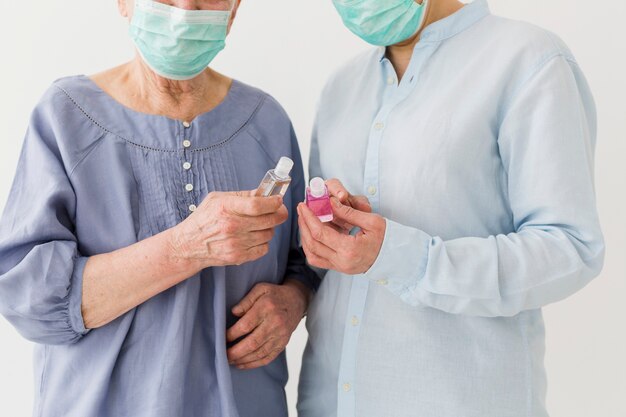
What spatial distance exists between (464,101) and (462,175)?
135mm

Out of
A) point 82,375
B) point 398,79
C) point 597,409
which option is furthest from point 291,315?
point 597,409

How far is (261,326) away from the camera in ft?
4.99

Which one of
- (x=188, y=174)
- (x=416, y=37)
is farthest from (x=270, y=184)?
(x=416, y=37)

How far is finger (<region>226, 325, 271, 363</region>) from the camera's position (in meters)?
1.49

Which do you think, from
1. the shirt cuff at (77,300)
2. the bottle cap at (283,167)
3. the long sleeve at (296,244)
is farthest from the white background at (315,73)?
the bottle cap at (283,167)

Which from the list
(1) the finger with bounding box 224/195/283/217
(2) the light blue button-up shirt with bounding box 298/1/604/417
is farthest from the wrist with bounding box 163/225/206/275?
(2) the light blue button-up shirt with bounding box 298/1/604/417

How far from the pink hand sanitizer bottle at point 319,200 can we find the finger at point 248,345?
0.33m

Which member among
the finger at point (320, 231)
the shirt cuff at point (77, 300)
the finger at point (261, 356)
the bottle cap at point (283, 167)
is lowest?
the finger at point (261, 356)

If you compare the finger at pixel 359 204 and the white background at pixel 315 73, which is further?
the white background at pixel 315 73

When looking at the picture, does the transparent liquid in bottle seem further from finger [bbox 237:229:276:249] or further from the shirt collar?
Answer: the shirt collar

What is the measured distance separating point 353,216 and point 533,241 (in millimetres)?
308

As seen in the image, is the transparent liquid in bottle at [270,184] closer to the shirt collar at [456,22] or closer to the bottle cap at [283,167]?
the bottle cap at [283,167]

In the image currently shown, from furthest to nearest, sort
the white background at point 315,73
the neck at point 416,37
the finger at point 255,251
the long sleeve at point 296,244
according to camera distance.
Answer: the white background at point 315,73
the long sleeve at point 296,244
the neck at point 416,37
the finger at point 255,251

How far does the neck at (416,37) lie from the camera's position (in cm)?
149
